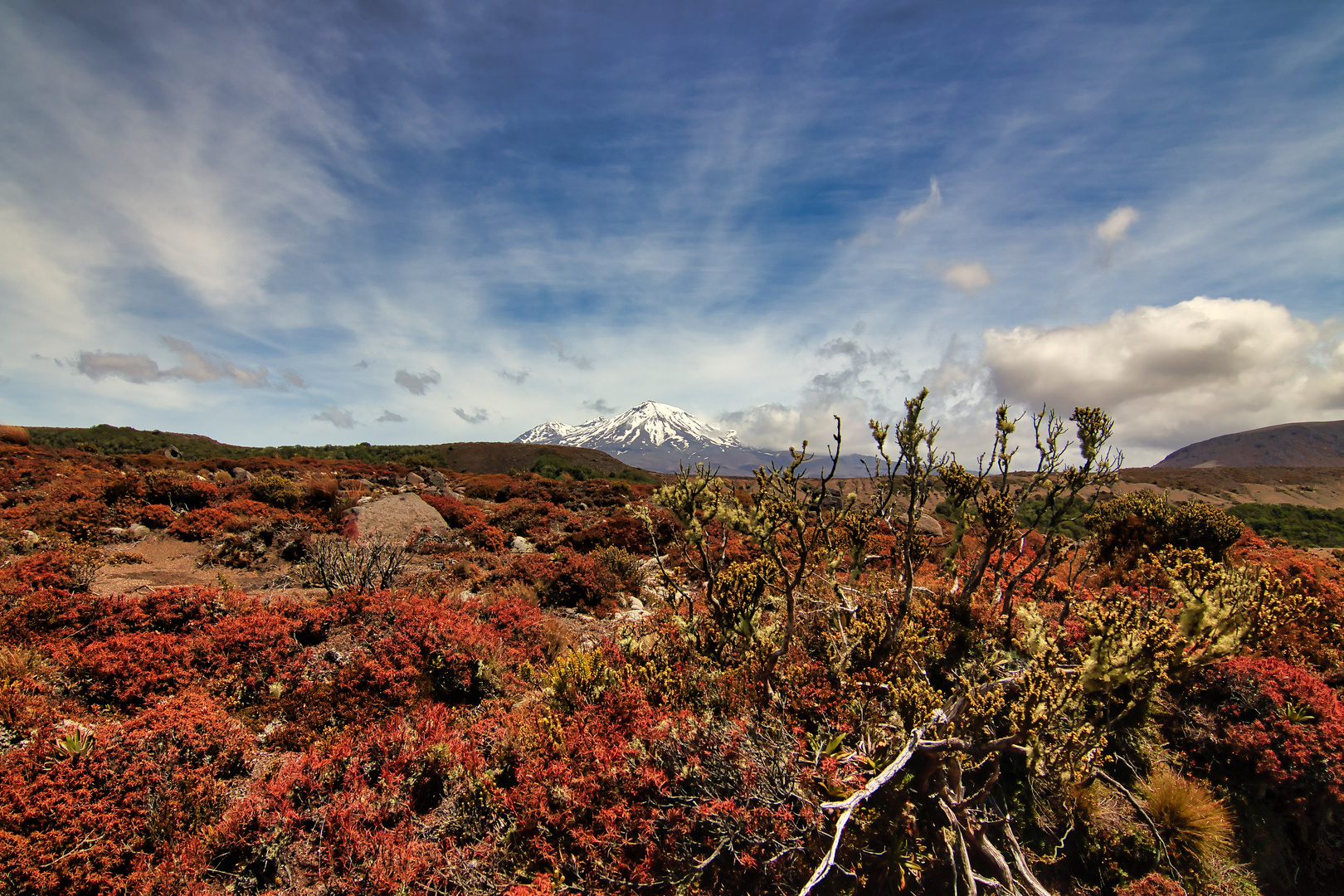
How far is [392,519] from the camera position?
15.2 m

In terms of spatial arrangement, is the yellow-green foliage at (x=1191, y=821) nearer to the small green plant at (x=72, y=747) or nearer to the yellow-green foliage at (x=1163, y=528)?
the yellow-green foliage at (x=1163, y=528)

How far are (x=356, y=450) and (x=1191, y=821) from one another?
180 feet

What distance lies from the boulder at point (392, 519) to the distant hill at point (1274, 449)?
653 ft

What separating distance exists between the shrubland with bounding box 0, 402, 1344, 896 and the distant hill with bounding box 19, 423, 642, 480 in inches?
1120

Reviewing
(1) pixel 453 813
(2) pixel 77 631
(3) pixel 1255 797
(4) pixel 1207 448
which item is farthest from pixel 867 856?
(4) pixel 1207 448

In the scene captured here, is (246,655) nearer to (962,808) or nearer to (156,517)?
(962,808)

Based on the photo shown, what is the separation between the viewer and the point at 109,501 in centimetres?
1348

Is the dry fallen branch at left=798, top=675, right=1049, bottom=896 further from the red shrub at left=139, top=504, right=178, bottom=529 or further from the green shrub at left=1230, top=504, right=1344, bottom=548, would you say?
the green shrub at left=1230, top=504, right=1344, bottom=548

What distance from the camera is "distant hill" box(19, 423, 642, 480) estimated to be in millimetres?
36125

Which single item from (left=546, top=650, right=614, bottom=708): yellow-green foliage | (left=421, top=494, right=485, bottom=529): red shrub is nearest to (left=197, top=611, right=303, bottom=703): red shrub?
(left=546, top=650, right=614, bottom=708): yellow-green foliage

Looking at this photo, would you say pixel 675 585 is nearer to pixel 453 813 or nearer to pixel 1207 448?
pixel 453 813

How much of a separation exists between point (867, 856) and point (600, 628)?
20.5 feet

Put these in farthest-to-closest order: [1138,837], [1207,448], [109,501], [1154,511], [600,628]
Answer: [1207,448]
[109,501]
[1154,511]
[600,628]
[1138,837]

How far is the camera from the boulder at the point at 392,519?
14.2 metres
